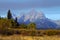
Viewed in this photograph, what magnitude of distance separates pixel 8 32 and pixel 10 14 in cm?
6402

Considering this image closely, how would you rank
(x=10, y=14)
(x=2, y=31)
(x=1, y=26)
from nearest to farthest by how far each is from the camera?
Result: (x=2, y=31), (x=1, y=26), (x=10, y=14)

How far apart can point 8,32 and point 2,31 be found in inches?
64.8

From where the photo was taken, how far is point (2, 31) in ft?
192

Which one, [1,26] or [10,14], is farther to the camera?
[10,14]

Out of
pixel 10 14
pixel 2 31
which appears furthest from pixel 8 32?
pixel 10 14

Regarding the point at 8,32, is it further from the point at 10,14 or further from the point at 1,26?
the point at 10,14

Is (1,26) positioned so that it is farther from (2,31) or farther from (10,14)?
(10,14)

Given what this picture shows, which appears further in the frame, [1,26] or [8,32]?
[1,26]

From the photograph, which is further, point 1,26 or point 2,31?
point 1,26

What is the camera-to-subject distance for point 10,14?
122375 millimetres

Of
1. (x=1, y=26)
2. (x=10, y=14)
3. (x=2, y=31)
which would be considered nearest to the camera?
Answer: (x=2, y=31)

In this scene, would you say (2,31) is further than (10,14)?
No

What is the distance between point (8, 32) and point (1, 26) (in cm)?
503

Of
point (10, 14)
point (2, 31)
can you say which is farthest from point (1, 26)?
point (10, 14)
